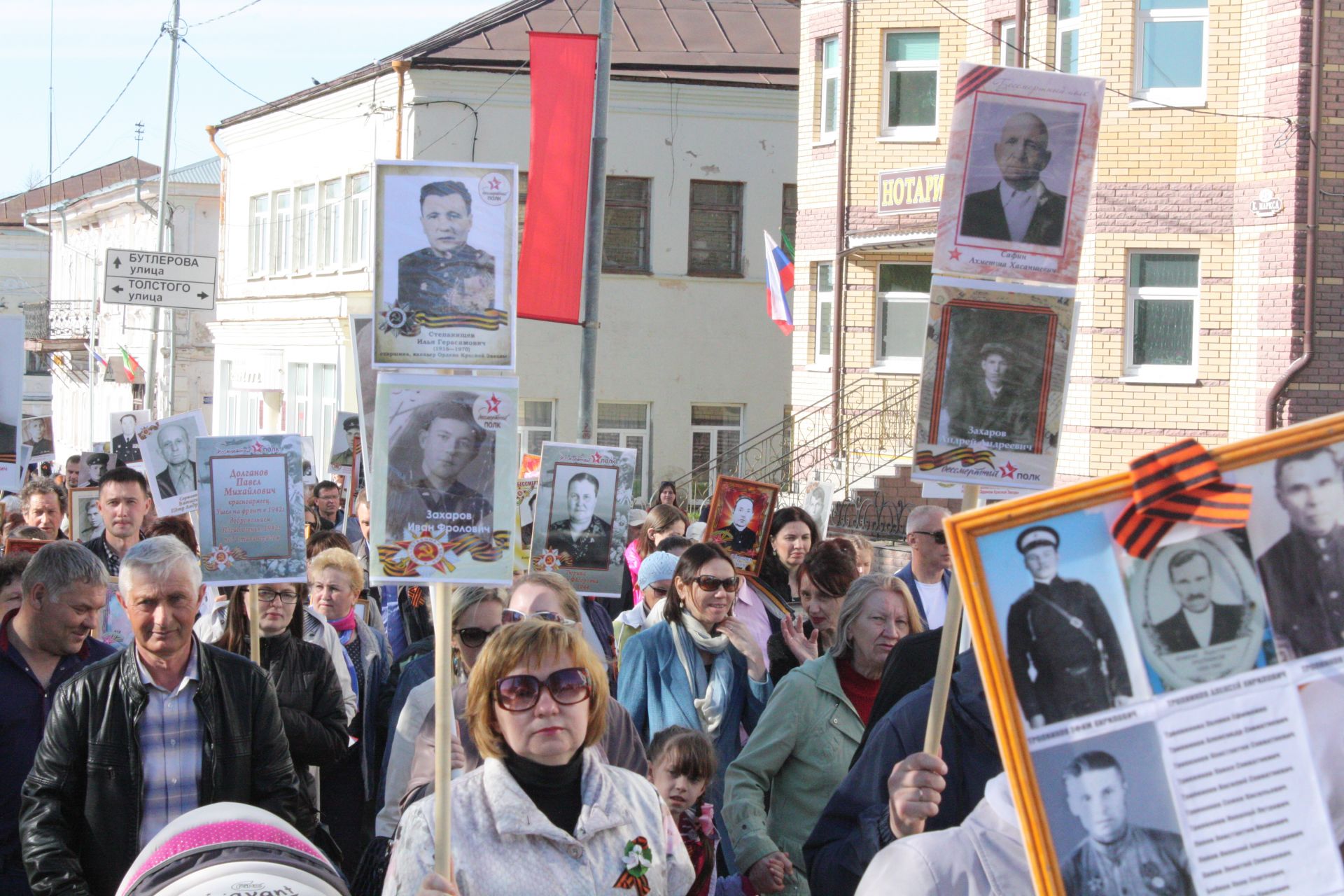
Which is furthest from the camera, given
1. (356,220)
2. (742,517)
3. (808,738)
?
(356,220)

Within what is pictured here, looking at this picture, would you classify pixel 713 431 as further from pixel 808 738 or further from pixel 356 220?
pixel 808 738

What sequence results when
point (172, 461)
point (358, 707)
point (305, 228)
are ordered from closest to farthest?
point (358, 707) → point (172, 461) → point (305, 228)

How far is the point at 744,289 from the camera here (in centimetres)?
3019

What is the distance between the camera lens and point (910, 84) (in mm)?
23531

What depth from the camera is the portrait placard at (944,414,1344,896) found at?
2.14m

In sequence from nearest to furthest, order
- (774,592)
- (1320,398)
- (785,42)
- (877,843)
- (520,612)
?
(877,843)
(520,612)
(774,592)
(1320,398)
(785,42)

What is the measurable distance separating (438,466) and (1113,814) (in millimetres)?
2315

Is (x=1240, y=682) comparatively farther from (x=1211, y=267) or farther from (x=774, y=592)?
(x=1211, y=267)

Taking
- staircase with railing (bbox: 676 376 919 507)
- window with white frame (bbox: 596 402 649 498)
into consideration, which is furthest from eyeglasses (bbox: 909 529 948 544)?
window with white frame (bbox: 596 402 649 498)

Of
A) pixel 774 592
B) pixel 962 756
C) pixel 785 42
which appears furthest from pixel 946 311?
pixel 785 42

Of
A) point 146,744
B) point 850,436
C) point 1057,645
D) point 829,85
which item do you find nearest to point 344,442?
point 850,436

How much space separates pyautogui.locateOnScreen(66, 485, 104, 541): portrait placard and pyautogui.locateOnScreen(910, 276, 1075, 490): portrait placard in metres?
9.11

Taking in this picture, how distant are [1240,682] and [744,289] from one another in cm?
2826

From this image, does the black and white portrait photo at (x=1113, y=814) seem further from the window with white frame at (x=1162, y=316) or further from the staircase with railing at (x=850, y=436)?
the staircase with railing at (x=850, y=436)
